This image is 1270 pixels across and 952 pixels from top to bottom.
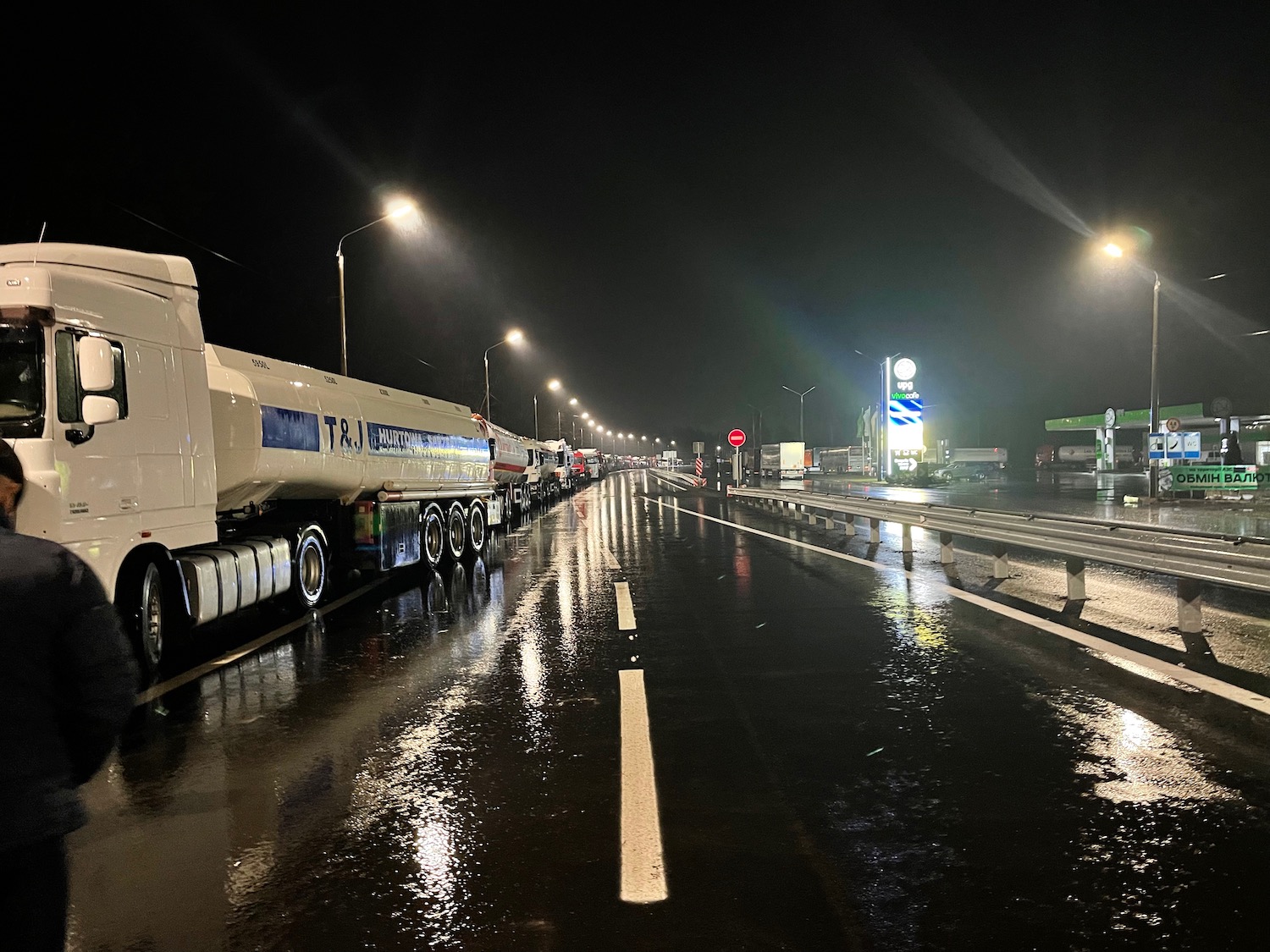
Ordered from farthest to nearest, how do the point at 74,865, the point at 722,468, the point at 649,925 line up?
the point at 722,468, the point at 74,865, the point at 649,925

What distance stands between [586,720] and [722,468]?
4640 centimetres

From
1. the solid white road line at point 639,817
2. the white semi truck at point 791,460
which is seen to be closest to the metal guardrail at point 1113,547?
the solid white road line at point 639,817

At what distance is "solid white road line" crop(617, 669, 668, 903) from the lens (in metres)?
4.02

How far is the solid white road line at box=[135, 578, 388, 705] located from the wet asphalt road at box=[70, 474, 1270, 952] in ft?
0.60

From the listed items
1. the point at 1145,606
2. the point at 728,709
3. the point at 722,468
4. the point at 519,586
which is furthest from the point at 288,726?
the point at 722,468

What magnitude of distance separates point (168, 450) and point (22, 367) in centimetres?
173

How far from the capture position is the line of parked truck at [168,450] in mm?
7688

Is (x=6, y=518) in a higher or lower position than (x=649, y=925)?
higher

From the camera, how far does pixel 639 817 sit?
482 centimetres

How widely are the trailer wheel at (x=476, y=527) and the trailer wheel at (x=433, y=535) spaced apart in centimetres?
188

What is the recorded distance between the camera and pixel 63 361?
782cm

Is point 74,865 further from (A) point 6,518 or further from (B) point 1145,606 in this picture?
(B) point 1145,606

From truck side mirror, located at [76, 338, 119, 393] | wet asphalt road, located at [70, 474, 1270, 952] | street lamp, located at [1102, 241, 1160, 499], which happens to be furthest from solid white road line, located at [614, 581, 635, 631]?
street lamp, located at [1102, 241, 1160, 499]

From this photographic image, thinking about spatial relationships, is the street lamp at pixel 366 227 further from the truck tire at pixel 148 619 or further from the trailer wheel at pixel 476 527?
the truck tire at pixel 148 619
